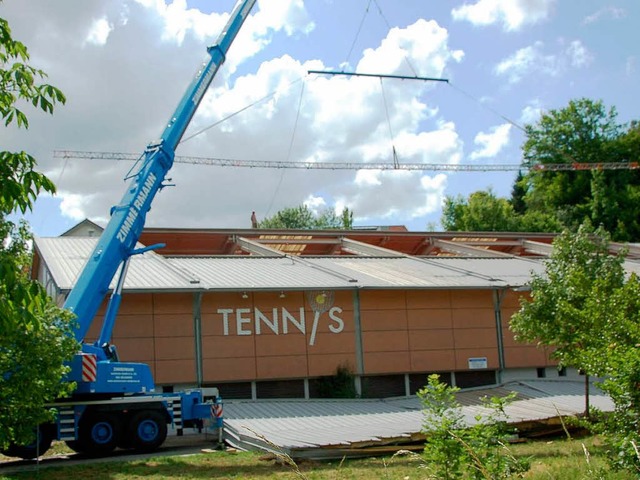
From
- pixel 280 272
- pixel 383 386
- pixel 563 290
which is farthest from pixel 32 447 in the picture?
pixel 563 290

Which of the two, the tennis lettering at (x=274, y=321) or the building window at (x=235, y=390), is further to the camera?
the tennis lettering at (x=274, y=321)

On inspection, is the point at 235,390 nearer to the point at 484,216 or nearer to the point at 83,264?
the point at 83,264

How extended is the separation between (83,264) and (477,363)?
46.8 ft

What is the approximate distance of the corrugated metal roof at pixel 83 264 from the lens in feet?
76.4

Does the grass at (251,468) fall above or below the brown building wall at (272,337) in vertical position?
below

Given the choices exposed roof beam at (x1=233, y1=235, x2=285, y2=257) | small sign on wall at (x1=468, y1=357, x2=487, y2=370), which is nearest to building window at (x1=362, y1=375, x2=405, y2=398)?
small sign on wall at (x1=468, y1=357, x2=487, y2=370)

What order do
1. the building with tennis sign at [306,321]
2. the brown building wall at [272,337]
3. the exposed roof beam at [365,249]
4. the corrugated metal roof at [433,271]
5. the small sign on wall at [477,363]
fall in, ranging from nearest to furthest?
the building with tennis sign at [306,321] < the brown building wall at [272,337] < the corrugated metal roof at [433,271] < the small sign on wall at [477,363] < the exposed roof beam at [365,249]

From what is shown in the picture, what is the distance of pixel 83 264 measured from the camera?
84.8ft

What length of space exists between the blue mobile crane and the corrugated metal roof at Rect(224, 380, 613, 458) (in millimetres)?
1750

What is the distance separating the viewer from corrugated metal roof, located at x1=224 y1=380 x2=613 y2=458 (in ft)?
55.9

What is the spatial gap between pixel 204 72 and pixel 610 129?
192 feet

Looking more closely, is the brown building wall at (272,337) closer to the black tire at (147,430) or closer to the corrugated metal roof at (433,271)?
the corrugated metal roof at (433,271)

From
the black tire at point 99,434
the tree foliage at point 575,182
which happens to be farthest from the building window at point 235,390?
the tree foliage at point 575,182

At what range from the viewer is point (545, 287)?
2186 cm
